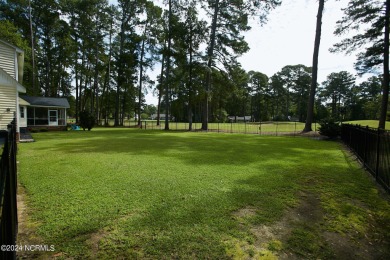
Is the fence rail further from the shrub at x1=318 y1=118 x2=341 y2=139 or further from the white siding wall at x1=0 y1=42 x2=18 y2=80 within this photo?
the white siding wall at x1=0 y1=42 x2=18 y2=80

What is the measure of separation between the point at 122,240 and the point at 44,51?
34.3 m

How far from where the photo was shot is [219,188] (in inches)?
171

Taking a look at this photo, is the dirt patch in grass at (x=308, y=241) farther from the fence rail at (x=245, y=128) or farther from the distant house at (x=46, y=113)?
the distant house at (x=46, y=113)

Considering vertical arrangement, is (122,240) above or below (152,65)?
below

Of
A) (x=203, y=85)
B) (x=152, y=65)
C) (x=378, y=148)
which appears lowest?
(x=378, y=148)

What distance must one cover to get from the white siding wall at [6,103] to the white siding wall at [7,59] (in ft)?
6.91

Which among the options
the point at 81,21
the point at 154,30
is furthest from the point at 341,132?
the point at 81,21

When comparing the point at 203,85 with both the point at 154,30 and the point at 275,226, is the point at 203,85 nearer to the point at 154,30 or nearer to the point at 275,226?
the point at 154,30

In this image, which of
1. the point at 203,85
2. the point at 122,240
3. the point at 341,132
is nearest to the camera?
the point at 122,240

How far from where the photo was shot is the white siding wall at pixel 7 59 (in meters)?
12.1

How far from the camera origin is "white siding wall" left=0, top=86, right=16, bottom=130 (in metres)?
10.9

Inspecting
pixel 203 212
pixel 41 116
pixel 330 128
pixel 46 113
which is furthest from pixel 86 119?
pixel 203 212

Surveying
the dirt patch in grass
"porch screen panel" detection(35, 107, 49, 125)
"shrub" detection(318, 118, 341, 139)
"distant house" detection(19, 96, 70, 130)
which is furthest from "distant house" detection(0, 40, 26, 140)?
"shrub" detection(318, 118, 341, 139)

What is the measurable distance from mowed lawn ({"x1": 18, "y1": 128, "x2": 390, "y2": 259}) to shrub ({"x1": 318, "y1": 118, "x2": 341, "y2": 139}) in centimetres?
873
